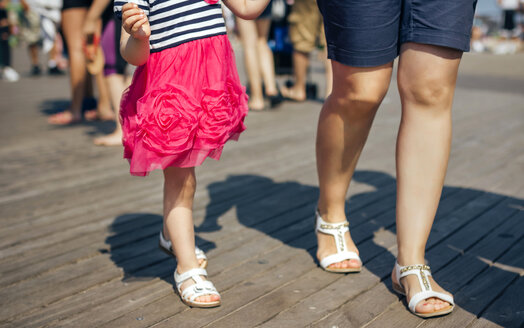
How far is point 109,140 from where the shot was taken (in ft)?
15.0

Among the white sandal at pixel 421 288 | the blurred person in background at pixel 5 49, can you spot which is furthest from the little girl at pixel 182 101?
the blurred person in background at pixel 5 49

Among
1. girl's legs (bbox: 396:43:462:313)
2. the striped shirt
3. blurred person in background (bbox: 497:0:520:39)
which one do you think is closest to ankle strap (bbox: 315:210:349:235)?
girl's legs (bbox: 396:43:462:313)

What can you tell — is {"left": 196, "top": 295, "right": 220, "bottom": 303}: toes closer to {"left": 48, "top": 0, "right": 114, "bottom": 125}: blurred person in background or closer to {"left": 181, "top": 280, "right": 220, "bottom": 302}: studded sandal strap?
{"left": 181, "top": 280, "right": 220, "bottom": 302}: studded sandal strap

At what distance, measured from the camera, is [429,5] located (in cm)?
178

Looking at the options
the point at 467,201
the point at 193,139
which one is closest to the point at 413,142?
the point at 193,139

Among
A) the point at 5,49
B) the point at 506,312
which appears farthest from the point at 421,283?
the point at 5,49

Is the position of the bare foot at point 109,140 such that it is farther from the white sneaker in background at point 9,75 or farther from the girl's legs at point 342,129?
the white sneaker in background at point 9,75

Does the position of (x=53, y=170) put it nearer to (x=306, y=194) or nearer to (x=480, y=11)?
(x=306, y=194)

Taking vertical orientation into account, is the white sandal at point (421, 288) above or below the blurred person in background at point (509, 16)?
above

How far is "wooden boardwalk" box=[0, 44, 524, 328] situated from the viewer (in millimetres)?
1900

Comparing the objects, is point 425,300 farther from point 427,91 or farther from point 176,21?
point 176,21

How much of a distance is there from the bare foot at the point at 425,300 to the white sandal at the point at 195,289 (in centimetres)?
65

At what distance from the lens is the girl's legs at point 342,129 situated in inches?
77.7

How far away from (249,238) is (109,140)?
2.38 meters
